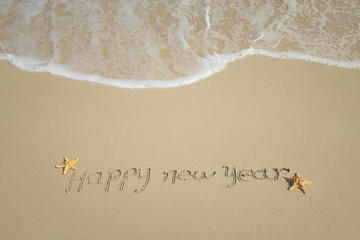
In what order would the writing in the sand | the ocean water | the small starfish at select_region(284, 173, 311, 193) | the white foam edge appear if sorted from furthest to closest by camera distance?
the ocean water → the white foam edge → the writing in the sand → the small starfish at select_region(284, 173, 311, 193)

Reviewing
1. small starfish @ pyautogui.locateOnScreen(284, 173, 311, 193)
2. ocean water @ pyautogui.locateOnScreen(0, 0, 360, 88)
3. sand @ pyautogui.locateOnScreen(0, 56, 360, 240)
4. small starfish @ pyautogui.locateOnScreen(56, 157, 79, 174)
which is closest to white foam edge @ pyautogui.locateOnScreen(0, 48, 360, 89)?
ocean water @ pyautogui.locateOnScreen(0, 0, 360, 88)

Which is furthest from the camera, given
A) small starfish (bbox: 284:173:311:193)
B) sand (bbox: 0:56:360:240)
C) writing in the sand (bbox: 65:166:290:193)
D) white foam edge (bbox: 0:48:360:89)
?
white foam edge (bbox: 0:48:360:89)

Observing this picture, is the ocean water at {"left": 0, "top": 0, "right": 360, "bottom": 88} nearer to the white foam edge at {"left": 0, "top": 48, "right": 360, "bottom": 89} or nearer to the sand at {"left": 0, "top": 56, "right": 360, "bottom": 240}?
the white foam edge at {"left": 0, "top": 48, "right": 360, "bottom": 89}

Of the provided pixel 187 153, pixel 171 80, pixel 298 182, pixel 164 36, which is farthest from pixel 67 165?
pixel 164 36

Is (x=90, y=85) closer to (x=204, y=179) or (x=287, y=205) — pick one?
(x=204, y=179)

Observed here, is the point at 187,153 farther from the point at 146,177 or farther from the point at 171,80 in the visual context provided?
the point at 171,80

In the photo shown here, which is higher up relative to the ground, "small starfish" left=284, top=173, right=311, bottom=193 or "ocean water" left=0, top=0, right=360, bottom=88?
"ocean water" left=0, top=0, right=360, bottom=88

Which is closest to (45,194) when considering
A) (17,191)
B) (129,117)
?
(17,191)
